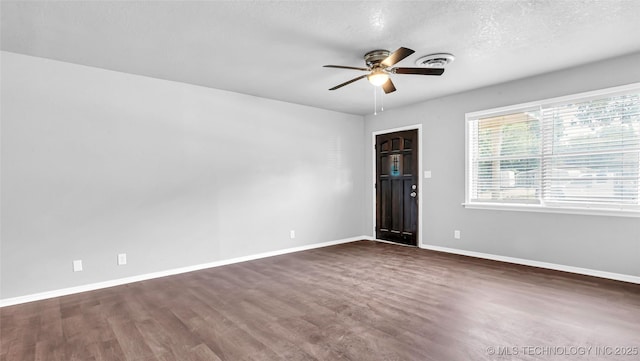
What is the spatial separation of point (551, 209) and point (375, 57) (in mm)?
3086

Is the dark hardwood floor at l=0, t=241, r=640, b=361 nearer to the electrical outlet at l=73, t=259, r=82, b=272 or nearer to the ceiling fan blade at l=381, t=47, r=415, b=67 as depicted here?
the electrical outlet at l=73, t=259, r=82, b=272

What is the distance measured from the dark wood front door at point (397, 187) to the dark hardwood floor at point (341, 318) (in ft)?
5.60

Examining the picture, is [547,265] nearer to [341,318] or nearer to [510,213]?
[510,213]

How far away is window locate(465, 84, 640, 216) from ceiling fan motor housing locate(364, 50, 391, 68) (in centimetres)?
235

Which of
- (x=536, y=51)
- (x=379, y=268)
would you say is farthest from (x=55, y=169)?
(x=536, y=51)

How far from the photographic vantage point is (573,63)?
12.1 ft

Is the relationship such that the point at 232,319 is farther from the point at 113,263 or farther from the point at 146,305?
the point at 113,263

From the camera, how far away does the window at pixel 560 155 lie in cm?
354

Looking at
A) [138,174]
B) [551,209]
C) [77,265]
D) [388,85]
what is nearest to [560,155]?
[551,209]

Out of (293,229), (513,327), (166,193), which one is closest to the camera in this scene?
(513,327)

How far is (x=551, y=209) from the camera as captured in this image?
13.2 feet

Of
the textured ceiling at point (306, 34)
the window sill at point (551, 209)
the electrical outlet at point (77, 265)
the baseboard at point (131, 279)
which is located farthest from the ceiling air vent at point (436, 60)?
the electrical outlet at point (77, 265)

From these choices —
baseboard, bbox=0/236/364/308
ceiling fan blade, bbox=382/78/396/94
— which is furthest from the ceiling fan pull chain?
baseboard, bbox=0/236/364/308

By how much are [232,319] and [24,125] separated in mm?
3018
